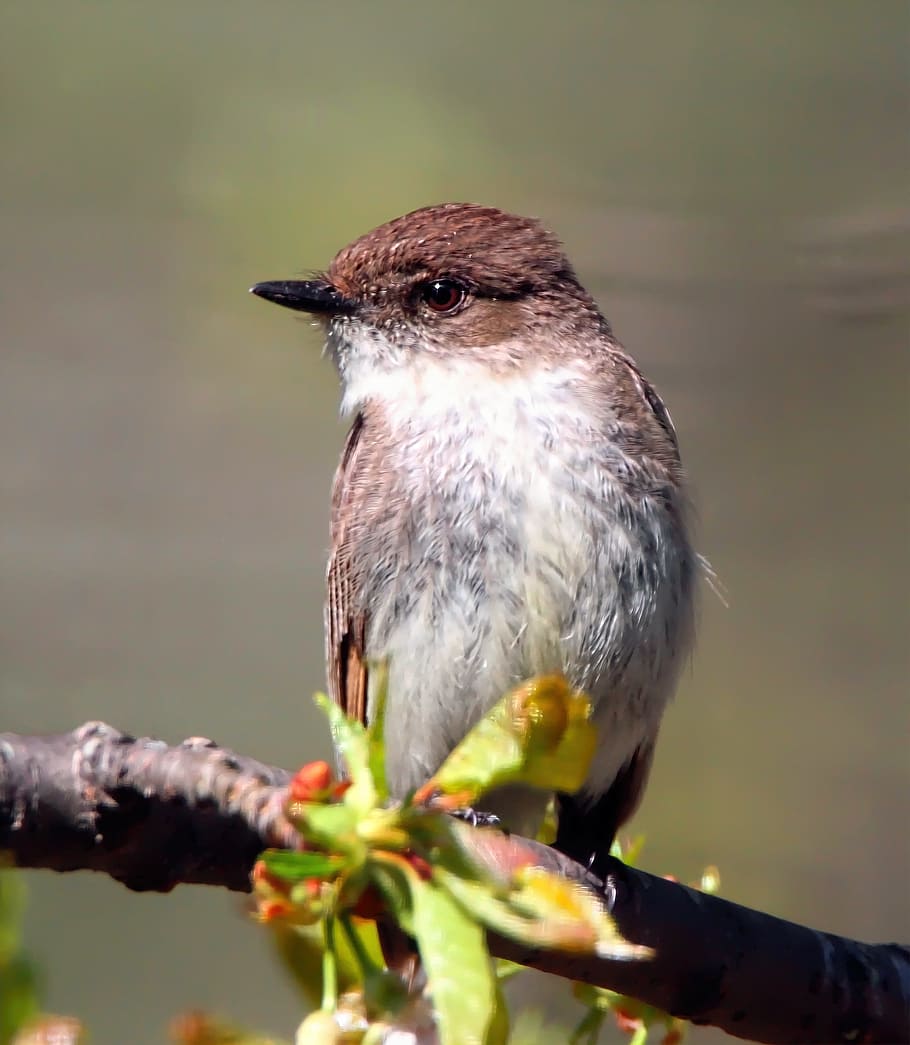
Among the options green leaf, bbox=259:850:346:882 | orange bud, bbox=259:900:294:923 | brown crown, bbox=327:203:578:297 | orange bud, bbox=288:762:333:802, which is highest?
brown crown, bbox=327:203:578:297

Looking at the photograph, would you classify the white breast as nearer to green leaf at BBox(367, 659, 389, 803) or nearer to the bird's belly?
the bird's belly

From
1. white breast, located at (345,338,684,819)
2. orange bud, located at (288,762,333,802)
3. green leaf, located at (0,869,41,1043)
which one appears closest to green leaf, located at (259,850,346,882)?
orange bud, located at (288,762,333,802)

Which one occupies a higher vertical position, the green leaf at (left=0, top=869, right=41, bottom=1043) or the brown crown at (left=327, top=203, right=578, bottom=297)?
the brown crown at (left=327, top=203, right=578, bottom=297)

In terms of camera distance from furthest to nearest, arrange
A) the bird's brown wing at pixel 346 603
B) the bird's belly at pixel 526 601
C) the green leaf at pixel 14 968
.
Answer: the bird's brown wing at pixel 346 603 < the bird's belly at pixel 526 601 < the green leaf at pixel 14 968

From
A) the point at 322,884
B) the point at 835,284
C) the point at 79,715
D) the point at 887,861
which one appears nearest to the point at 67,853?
the point at 322,884

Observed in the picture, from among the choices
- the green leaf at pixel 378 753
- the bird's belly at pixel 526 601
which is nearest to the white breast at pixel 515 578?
the bird's belly at pixel 526 601

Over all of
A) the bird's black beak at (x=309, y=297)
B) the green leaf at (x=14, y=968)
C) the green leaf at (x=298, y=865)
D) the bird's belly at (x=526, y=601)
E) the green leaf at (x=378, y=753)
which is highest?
the bird's black beak at (x=309, y=297)

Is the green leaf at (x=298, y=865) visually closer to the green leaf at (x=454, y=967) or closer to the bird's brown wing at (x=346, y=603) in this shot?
the green leaf at (x=454, y=967)
